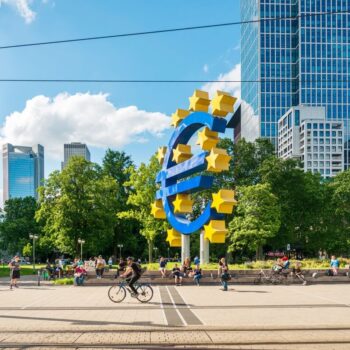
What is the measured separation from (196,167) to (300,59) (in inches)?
4507

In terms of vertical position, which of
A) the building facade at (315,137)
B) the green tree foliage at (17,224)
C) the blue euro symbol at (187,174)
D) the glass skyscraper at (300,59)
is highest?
the glass skyscraper at (300,59)

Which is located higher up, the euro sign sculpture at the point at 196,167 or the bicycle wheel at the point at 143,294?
the euro sign sculpture at the point at 196,167

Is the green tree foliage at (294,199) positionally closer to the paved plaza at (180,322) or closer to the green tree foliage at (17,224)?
the paved plaza at (180,322)

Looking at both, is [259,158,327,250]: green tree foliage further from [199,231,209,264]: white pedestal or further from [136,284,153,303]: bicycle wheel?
[136,284,153,303]: bicycle wheel

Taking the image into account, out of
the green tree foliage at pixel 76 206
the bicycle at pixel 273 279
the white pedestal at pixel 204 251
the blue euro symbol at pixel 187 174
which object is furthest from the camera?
the green tree foliage at pixel 76 206

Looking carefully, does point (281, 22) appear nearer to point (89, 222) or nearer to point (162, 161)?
point (89, 222)

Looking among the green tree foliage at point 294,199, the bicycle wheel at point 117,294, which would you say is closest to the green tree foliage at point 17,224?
the green tree foliage at point 294,199

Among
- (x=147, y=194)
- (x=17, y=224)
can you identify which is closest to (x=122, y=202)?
(x=147, y=194)

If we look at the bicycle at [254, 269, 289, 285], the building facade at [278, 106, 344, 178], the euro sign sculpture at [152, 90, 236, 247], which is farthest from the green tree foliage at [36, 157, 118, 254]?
the building facade at [278, 106, 344, 178]

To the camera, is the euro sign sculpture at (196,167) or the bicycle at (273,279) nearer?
the euro sign sculpture at (196,167)

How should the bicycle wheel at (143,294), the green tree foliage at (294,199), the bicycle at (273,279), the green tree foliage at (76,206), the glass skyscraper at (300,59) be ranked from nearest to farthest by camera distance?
the bicycle wheel at (143,294), the bicycle at (273,279), the green tree foliage at (294,199), the green tree foliage at (76,206), the glass skyscraper at (300,59)

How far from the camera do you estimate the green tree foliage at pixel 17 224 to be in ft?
272

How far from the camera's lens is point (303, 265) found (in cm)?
3344

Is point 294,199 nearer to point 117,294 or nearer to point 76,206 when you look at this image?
point 76,206
